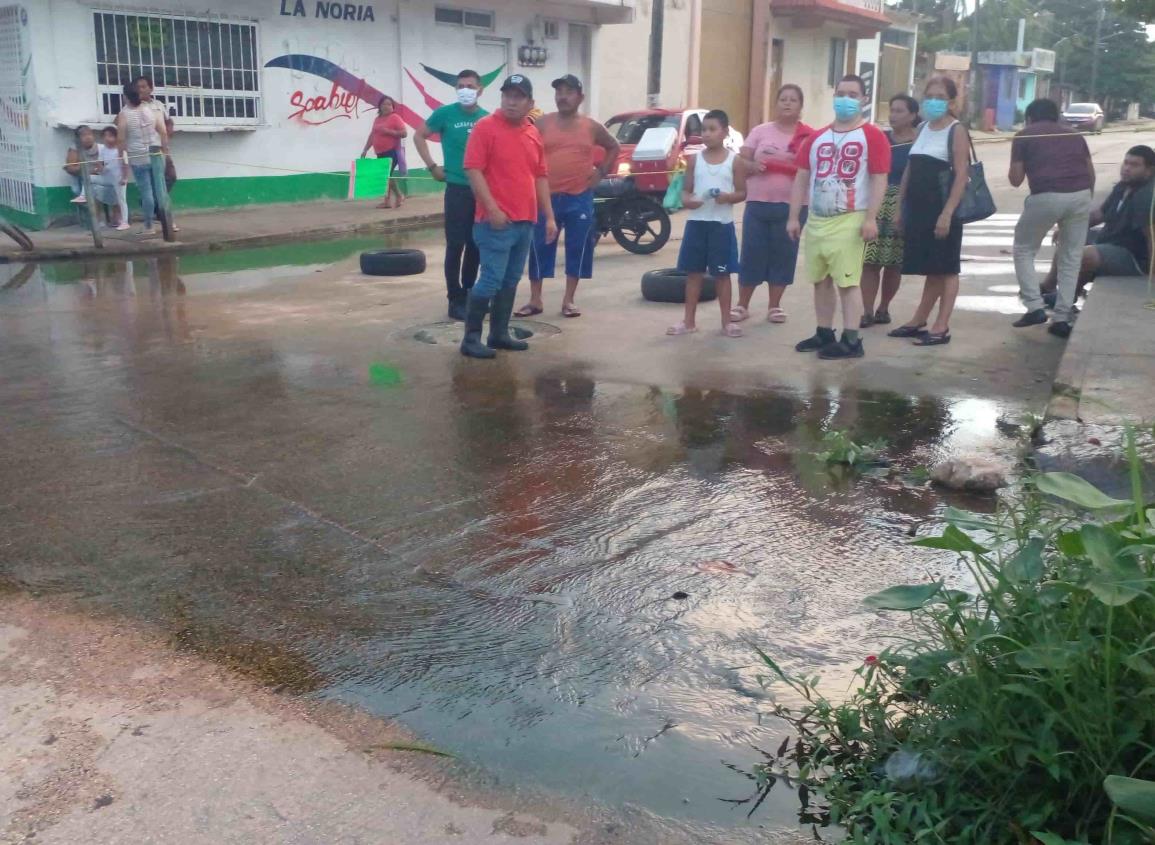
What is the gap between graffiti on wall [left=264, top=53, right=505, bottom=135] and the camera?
61.8ft

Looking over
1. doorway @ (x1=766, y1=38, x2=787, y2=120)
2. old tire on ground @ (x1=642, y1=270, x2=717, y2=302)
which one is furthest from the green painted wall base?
doorway @ (x1=766, y1=38, x2=787, y2=120)

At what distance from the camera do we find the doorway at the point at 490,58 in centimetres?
2205

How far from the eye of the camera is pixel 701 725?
3.48 metres

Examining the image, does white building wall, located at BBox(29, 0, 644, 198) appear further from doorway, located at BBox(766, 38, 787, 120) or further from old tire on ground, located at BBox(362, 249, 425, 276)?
doorway, located at BBox(766, 38, 787, 120)

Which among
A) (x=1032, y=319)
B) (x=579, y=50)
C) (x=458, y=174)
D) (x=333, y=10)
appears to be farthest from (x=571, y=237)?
(x=579, y=50)

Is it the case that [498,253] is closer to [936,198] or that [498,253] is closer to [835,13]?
[936,198]

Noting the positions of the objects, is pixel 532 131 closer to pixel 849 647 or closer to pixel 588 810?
pixel 849 647

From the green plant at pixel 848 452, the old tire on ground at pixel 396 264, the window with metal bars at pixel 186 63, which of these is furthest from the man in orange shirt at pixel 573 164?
the window with metal bars at pixel 186 63

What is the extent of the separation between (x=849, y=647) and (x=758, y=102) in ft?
103

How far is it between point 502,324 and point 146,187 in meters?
8.40

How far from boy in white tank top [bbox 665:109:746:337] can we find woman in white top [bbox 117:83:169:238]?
8576mm

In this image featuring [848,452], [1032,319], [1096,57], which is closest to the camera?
[848,452]

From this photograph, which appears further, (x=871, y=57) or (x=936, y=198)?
(x=871, y=57)

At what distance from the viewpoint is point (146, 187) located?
14922 mm
